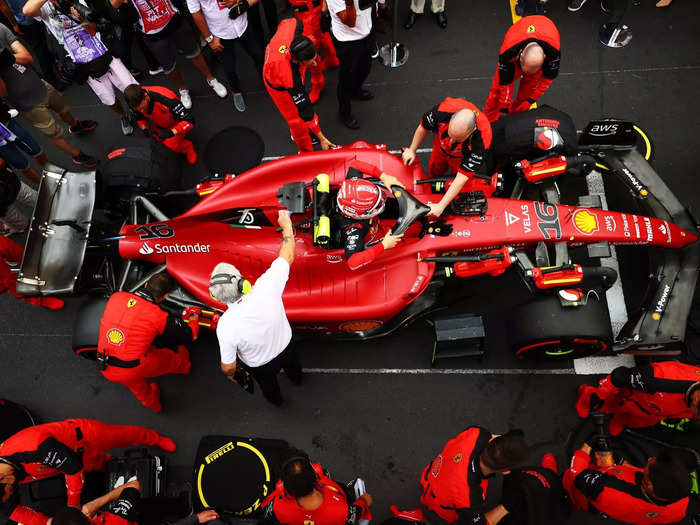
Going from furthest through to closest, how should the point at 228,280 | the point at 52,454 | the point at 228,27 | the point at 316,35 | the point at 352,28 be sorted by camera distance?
the point at 316,35 < the point at 228,27 < the point at 352,28 < the point at 52,454 < the point at 228,280

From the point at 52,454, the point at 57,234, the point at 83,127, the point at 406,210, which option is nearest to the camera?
the point at 52,454

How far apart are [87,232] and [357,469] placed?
329 centimetres

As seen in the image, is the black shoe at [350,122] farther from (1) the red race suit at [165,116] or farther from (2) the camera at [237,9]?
(1) the red race suit at [165,116]

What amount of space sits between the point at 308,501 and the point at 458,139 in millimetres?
2910

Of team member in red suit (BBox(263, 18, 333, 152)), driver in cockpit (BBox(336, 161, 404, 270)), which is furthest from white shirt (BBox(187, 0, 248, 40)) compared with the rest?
driver in cockpit (BBox(336, 161, 404, 270))

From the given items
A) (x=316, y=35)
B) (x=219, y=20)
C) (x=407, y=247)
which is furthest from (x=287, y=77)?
(x=407, y=247)

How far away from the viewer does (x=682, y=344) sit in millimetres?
4250

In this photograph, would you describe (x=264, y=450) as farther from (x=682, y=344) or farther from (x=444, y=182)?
(x=682, y=344)

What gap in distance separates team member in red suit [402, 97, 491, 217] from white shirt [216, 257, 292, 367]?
59.3 inches

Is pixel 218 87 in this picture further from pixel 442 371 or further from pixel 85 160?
pixel 442 371

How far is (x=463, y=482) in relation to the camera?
308 cm

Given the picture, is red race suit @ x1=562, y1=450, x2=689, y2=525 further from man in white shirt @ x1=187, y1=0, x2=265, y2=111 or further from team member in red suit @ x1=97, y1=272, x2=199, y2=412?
man in white shirt @ x1=187, y1=0, x2=265, y2=111

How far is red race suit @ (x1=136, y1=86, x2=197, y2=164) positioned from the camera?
5.14 meters

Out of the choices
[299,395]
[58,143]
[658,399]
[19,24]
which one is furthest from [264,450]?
[19,24]
